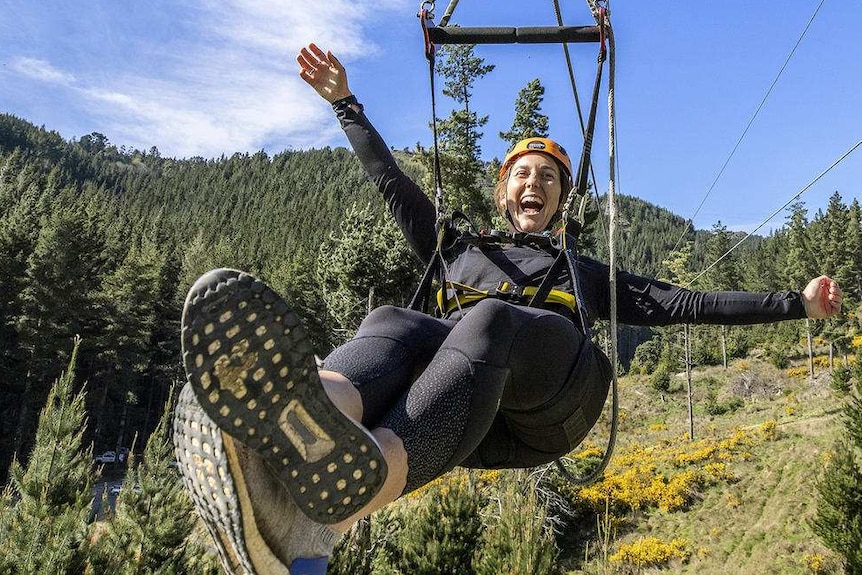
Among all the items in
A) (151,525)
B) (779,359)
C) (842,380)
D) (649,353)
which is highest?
(649,353)

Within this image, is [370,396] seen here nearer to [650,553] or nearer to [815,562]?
[815,562]

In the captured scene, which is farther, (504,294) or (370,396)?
(504,294)

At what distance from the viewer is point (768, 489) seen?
18.2 meters

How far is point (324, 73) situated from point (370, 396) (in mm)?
1670

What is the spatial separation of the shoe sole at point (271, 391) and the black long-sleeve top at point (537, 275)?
1.09 m

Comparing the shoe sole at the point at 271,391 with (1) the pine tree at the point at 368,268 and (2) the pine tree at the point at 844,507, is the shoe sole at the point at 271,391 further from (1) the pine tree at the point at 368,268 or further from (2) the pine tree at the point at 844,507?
(1) the pine tree at the point at 368,268

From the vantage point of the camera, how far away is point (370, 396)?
1.60 m

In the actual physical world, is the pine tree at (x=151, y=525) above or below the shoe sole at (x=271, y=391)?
below

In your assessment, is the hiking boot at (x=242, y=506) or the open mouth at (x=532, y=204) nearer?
the hiking boot at (x=242, y=506)

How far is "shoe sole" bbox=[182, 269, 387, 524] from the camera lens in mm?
1274

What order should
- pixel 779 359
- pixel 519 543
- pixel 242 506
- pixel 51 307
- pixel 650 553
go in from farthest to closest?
1. pixel 779 359
2. pixel 51 307
3. pixel 650 553
4. pixel 519 543
5. pixel 242 506

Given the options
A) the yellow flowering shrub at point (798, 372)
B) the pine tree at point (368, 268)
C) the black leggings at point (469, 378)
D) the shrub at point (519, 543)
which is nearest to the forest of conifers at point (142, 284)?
the pine tree at point (368, 268)

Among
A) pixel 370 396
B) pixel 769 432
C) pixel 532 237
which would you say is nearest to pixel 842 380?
pixel 769 432

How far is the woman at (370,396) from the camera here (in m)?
1.29
